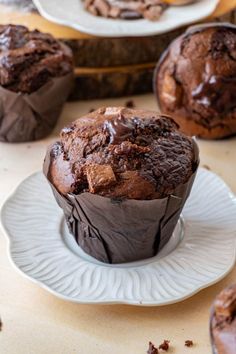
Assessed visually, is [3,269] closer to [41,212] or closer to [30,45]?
[41,212]

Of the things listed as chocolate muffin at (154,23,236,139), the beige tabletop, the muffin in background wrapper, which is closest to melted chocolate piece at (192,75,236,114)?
chocolate muffin at (154,23,236,139)

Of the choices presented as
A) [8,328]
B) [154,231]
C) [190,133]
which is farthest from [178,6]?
[8,328]

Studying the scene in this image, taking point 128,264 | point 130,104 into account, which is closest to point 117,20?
point 130,104

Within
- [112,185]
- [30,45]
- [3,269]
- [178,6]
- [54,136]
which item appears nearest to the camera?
Answer: [112,185]

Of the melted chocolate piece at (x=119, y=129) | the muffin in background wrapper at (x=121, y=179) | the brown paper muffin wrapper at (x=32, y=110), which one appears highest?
the melted chocolate piece at (x=119, y=129)

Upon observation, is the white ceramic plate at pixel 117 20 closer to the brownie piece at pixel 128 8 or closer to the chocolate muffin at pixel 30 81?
the brownie piece at pixel 128 8

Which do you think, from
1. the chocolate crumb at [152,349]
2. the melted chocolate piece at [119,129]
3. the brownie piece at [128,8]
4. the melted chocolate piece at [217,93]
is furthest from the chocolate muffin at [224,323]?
the brownie piece at [128,8]

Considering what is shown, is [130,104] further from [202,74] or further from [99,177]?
[99,177]
